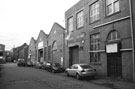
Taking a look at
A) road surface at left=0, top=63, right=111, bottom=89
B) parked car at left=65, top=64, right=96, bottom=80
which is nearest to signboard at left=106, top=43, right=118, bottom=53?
parked car at left=65, top=64, right=96, bottom=80

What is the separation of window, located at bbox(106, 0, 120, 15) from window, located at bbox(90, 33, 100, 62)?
305cm

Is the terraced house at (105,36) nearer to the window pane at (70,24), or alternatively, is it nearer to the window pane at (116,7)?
the window pane at (116,7)

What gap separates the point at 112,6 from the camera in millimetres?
15211

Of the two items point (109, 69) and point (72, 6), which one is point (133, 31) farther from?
point (72, 6)

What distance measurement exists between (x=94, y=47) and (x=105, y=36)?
102 inches

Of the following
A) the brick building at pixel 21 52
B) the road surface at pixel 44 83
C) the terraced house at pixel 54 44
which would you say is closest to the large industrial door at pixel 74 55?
the terraced house at pixel 54 44

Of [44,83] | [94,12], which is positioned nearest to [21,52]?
[94,12]

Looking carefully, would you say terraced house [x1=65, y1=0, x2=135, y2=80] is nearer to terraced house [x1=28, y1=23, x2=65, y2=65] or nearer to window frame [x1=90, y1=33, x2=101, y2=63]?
window frame [x1=90, y1=33, x2=101, y2=63]

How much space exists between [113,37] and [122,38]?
1.47m

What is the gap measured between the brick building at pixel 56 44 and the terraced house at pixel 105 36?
4.13 m

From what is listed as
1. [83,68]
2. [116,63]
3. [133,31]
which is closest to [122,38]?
[133,31]

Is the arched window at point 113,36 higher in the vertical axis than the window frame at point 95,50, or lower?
higher

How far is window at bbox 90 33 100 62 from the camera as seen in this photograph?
17.1 meters

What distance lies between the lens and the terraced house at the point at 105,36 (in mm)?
12789
